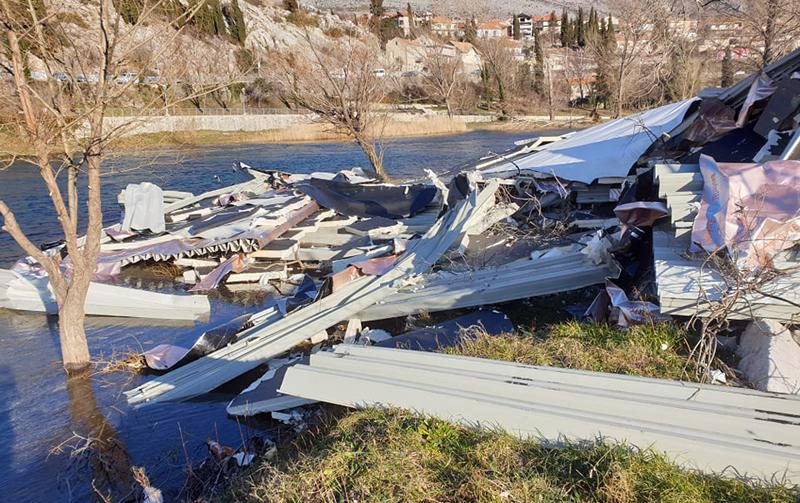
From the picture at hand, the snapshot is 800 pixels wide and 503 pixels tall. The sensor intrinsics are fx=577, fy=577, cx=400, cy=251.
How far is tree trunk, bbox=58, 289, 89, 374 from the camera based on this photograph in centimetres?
606

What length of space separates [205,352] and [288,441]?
86.3 inches

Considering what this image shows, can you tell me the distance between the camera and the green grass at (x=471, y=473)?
2.47 m

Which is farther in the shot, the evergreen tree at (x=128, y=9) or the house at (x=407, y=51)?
the house at (x=407, y=51)

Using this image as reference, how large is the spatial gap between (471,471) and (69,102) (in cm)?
548

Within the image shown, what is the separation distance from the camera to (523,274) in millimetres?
5879

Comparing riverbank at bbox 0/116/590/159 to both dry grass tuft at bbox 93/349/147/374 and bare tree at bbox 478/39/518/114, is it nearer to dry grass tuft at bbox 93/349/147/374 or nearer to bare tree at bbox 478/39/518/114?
bare tree at bbox 478/39/518/114

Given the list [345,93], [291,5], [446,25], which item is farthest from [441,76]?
[291,5]

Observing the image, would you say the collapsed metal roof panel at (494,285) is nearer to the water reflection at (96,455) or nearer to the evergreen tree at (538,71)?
the water reflection at (96,455)

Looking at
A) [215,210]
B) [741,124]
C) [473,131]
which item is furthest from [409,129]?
[741,124]

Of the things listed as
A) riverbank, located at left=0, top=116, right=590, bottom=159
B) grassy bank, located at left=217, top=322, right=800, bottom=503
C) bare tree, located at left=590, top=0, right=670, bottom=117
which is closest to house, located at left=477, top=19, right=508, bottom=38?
riverbank, located at left=0, top=116, right=590, bottom=159

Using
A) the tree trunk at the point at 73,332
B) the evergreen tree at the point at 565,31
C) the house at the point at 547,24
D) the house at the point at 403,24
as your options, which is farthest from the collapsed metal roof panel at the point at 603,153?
the house at the point at 547,24

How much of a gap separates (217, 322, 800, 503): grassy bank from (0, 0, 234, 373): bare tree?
3.60m

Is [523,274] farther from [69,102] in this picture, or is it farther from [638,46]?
[638,46]

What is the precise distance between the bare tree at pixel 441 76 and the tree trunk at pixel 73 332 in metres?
36.4
